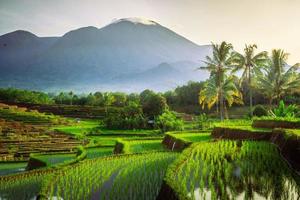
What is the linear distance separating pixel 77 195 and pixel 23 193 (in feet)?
8.82

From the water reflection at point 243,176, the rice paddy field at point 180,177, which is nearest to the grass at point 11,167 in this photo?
the rice paddy field at point 180,177

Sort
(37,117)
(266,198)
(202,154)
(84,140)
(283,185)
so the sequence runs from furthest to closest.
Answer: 1. (37,117)
2. (84,140)
3. (202,154)
4. (283,185)
5. (266,198)

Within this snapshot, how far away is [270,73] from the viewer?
43.8m

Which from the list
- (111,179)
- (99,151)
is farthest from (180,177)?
(99,151)

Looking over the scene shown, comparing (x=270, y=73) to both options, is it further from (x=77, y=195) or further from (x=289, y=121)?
(x=77, y=195)

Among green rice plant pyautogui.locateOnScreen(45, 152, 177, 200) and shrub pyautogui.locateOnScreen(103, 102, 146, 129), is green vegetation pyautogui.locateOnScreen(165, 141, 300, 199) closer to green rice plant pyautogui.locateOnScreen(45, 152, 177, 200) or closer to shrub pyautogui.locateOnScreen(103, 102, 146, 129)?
green rice plant pyautogui.locateOnScreen(45, 152, 177, 200)

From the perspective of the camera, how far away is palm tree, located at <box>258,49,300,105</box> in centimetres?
4227

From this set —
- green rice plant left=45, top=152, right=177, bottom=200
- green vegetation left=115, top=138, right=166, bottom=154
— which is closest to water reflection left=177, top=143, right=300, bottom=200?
green rice plant left=45, top=152, right=177, bottom=200

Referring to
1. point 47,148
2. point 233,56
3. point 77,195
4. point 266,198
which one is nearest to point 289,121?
point 266,198

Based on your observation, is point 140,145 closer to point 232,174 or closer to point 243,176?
point 232,174

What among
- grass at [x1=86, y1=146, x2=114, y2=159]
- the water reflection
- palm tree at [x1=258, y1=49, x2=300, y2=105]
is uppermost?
palm tree at [x1=258, y1=49, x2=300, y2=105]

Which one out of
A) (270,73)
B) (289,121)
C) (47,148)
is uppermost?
(270,73)

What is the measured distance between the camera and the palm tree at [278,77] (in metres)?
42.3

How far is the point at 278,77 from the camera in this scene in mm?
42938
